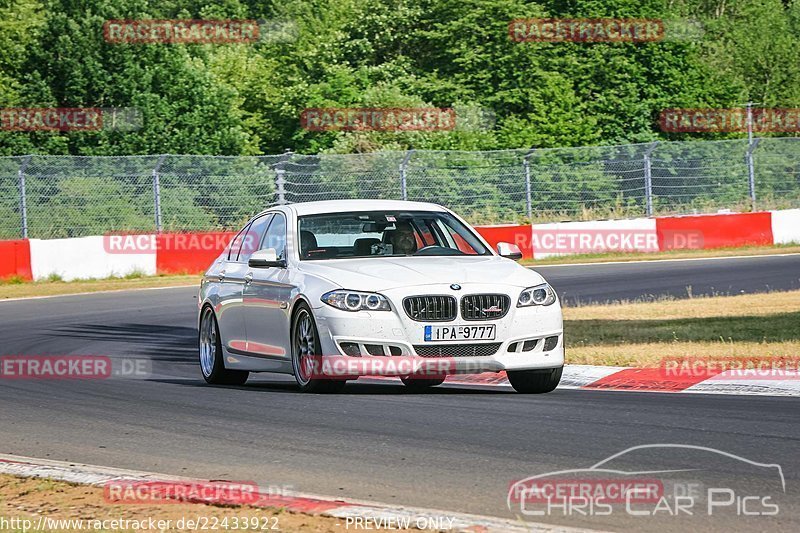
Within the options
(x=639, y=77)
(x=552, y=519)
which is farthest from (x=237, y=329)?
(x=639, y=77)

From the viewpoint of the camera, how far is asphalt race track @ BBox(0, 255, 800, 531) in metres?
6.98

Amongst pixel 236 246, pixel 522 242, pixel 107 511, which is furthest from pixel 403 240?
pixel 522 242

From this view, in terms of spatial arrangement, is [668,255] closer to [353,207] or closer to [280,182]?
[280,182]

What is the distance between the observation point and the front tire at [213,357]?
41.1ft

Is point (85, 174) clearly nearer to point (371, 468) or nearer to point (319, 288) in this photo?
point (319, 288)

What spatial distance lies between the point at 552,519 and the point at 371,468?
169 cm

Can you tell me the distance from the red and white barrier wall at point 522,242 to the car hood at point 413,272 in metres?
18.2

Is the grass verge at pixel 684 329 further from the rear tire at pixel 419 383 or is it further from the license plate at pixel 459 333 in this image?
the license plate at pixel 459 333

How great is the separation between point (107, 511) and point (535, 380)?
5087 mm

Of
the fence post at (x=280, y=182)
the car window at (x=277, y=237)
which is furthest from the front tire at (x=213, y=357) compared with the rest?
the fence post at (x=280, y=182)

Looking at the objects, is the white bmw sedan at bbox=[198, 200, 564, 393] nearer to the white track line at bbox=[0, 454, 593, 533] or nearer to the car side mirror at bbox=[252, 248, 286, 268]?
the car side mirror at bbox=[252, 248, 286, 268]

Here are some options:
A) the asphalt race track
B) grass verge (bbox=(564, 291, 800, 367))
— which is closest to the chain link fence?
grass verge (bbox=(564, 291, 800, 367))

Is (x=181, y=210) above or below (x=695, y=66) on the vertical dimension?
below

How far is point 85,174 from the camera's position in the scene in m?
28.9
